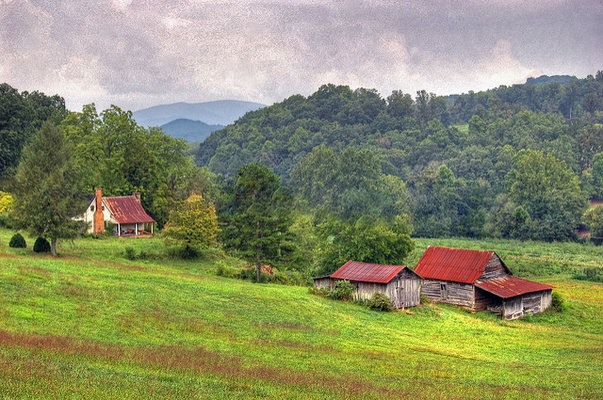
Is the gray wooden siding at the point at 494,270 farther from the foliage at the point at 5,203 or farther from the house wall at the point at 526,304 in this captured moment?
the foliage at the point at 5,203

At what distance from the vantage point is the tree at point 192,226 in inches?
2030

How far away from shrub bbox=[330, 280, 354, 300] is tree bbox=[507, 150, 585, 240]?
78142mm

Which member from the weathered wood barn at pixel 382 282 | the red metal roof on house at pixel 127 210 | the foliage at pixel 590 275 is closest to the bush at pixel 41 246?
the weathered wood barn at pixel 382 282

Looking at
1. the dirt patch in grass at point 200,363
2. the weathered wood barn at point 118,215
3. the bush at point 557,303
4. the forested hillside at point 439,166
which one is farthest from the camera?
the forested hillside at point 439,166

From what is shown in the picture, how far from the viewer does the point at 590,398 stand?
56.9ft

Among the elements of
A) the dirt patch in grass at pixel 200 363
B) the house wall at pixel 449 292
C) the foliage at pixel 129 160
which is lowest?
the house wall at pixel 449 292

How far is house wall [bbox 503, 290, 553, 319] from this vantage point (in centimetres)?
4309

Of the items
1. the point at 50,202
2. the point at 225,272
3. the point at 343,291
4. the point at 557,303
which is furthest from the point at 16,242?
the point at 557,303

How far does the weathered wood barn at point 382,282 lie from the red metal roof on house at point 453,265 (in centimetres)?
522

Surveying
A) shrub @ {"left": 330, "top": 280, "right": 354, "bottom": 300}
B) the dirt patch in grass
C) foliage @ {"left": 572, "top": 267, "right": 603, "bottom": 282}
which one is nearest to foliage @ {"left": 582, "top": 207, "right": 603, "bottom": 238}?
foliage @ {"left": 572, "top": 267, "right": 603, "bottom": 282}

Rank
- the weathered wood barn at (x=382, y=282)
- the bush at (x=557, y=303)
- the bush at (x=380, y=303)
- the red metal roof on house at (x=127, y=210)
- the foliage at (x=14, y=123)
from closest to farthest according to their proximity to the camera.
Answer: the bush at (x=380, y=303) < the weathered wood barn at (x=382, y=282) < the bush at (x=557, y=303) < the red metal roof on house at (x=127, y=210) < the foliage at (x=14, y=123)

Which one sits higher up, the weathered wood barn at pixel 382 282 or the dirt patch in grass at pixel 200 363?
the dirt patch in grass at pixel 200 363

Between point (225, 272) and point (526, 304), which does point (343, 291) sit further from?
point (526, 304)

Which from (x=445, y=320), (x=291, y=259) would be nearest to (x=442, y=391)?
(x=445, y=320)
